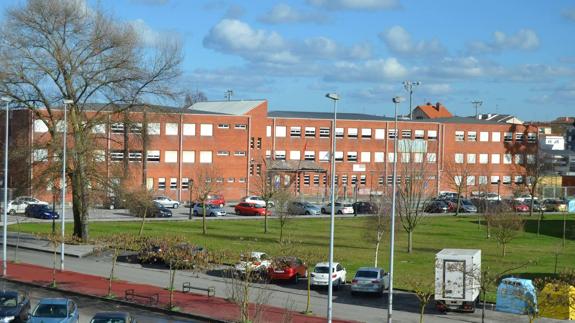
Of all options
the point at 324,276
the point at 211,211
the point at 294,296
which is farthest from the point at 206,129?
the point at 294,296

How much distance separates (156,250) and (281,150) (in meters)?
57.7

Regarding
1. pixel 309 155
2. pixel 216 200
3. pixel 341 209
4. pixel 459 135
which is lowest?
pixel 341 209

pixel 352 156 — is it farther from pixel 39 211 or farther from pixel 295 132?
pixel 39 211

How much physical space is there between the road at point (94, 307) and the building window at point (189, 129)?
174 ft

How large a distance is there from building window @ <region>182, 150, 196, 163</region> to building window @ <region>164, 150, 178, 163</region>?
98 cm

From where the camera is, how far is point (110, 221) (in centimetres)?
7094

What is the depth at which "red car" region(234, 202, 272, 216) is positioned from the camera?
81.9 metres

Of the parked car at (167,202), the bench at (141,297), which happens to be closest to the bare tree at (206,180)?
the parked car at (167,202)

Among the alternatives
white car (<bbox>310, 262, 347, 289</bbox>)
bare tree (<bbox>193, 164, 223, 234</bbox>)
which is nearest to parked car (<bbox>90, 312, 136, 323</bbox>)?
white car (<bbox>310, 262, 347, 289</bbox>)

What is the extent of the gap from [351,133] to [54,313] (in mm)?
79316

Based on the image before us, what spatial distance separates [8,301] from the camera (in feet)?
98.8

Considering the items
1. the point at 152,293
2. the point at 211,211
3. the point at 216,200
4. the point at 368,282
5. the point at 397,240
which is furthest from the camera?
the point at 216,200

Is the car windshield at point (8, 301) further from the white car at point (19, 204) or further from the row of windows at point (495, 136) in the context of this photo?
the row of windows at point (495, 136)

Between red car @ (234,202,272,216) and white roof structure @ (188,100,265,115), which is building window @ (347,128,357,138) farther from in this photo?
red car @ (234,202,272,216)
